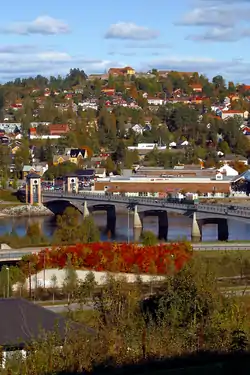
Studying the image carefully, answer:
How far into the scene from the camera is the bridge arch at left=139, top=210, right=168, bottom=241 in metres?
18.0

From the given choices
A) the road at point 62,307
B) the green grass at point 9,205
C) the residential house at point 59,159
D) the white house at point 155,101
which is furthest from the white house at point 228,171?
the white house at point 155,101

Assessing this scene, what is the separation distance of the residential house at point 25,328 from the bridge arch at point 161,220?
9855 mm

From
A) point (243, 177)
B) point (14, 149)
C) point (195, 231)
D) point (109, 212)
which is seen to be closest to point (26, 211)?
point (109, 212)

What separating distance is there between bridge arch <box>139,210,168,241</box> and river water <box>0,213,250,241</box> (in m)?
0.10

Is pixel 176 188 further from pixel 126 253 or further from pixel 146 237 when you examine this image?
pixel 126 253

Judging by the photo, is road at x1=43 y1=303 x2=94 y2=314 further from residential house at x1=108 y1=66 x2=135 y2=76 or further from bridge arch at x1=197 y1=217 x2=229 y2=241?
residential house at x1=108 y1=66 x2=135 y2=76

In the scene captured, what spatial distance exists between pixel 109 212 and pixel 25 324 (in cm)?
1374

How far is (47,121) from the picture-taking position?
3750 centimetres

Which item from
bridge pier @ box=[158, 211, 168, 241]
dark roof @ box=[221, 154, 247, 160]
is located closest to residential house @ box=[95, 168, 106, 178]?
dark roof @ box=[221, 154, 247, 160]

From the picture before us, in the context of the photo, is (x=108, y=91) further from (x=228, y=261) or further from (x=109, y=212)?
(x=228, y=261)

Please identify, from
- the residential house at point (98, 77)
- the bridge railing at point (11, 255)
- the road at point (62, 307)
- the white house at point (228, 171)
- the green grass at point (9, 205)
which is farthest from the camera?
the residential house at point (98, 77)

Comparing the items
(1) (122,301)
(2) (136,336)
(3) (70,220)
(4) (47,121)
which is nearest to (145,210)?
(3) (70,220)

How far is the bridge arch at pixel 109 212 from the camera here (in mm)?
19109

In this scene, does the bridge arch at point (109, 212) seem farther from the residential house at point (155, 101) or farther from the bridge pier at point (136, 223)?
the residential house at point (155, 101)
